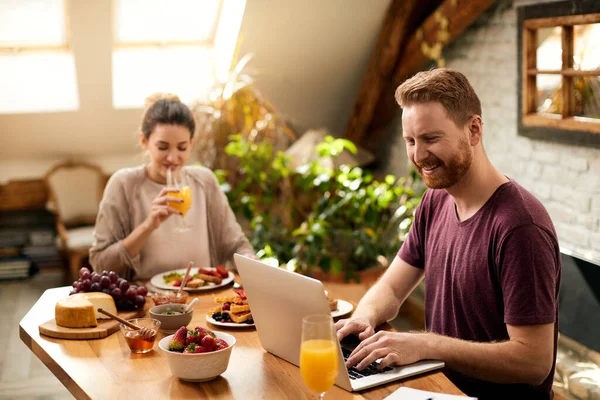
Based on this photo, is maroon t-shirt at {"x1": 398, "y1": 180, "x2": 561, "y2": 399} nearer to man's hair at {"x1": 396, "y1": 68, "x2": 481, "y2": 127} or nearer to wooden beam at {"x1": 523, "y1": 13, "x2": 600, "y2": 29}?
man's hair at {"x1": 396, "y1": 68, "x2": 481, "y2": 127}

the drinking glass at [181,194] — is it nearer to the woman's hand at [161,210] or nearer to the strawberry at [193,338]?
the woman's hand at [161,210]

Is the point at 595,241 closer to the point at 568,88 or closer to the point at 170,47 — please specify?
the point at 568,88

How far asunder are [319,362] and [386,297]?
77 cm

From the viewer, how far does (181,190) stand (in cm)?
265

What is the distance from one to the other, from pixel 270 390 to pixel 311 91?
368 cm

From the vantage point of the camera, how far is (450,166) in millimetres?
1947

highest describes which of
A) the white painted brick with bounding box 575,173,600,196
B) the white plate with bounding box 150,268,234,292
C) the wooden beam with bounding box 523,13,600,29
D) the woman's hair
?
the wooden beam with bounding box 523,13,600,29

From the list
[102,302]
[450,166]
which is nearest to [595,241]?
[450,166]

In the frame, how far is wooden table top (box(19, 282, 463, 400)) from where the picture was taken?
1.64 meters

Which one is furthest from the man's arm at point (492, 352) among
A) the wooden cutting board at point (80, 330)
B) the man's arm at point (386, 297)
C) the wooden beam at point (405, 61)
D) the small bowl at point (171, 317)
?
the wooden beam at point (405, 61)

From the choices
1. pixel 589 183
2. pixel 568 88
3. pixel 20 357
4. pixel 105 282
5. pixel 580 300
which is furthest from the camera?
pixel 20 357

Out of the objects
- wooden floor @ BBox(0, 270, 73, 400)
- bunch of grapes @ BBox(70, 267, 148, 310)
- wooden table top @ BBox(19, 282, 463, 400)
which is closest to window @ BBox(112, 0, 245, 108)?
wooden floor @ BBox(0, 270, 73, 400)

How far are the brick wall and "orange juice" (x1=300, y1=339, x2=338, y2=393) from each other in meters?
2.25

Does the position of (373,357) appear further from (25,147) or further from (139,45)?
(25,147)
